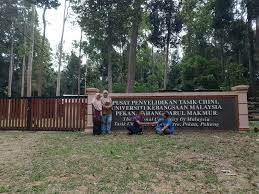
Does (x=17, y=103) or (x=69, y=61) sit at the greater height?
(x=69, y=61)

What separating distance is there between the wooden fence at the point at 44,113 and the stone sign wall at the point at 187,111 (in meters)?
1.63

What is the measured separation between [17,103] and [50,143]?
208 inches

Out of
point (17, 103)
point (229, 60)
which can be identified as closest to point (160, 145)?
point (17, 103)

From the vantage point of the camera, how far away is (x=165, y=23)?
120 ft

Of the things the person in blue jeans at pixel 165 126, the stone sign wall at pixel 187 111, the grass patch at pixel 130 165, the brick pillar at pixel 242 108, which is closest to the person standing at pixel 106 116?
the stone sign wall at pixel 187 111

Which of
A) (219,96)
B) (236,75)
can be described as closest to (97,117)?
(219,96)

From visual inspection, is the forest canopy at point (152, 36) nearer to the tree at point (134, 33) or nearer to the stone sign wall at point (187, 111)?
the tree at point (134, 33)

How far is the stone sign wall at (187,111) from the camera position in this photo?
1470cm

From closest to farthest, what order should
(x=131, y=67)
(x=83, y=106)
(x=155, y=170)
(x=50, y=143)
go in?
(x=155, y=170), (x=50, y=143), (x=83, y=106), (x=131, y=67)

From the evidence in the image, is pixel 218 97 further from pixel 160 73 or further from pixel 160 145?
pixel 160 73

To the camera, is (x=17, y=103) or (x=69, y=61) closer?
(x=17, y=103)

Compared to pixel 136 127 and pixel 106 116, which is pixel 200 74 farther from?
pixel 136 127

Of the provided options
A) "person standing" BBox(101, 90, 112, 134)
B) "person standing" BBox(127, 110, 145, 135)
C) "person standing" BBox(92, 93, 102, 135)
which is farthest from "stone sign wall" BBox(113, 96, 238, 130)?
"person standing" BBox(92, 93, 102, 135)

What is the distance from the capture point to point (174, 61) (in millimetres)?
62000
